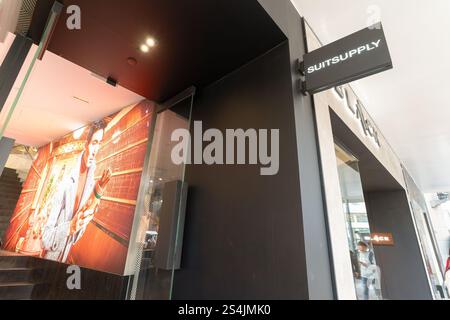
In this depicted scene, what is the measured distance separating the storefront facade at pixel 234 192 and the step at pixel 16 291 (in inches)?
16.7

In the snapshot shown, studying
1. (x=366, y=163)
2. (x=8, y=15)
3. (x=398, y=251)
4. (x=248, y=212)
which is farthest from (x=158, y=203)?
(x=398, y=251)

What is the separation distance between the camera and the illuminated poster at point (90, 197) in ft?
8.43

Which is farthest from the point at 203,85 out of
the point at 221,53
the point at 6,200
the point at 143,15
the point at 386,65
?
the point at 6,200

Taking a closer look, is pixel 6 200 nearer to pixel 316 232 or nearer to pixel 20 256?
pixel 20 256

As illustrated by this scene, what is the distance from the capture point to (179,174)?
1.96m

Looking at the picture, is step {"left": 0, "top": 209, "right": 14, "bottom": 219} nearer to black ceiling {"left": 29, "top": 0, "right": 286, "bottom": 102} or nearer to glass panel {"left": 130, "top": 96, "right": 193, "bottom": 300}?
glass panel {"left": 130, "top": 96, "right": 193, "bottom": 300}

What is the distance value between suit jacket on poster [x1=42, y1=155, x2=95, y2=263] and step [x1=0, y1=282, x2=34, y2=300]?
1.68ft

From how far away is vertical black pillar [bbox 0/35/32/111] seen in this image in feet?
3.96

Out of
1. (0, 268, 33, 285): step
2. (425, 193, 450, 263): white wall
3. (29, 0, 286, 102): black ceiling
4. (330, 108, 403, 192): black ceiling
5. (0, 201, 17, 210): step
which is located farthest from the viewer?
(425, 193, 450, 263): white wall

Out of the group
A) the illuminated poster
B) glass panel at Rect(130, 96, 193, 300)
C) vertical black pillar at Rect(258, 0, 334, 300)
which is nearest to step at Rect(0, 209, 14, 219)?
the illuminated poster

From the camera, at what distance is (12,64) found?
52.4 inches

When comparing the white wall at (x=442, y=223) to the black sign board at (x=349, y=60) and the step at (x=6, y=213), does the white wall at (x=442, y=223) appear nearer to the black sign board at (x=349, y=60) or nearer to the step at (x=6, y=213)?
the black sign board at (x=349, y=60)

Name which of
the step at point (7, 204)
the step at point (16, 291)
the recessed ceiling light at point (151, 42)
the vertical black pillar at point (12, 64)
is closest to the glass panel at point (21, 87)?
the vertical black pillar at point (12, 64)

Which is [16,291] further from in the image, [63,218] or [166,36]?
[166,36]
